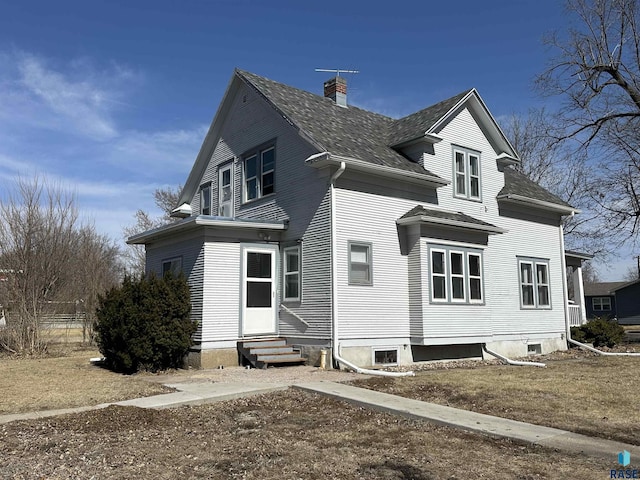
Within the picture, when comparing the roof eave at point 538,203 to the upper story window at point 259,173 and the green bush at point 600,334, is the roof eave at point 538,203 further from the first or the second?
the upper story window at point 259,173

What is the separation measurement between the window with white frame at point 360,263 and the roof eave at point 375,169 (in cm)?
188

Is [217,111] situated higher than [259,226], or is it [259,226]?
[217,111]

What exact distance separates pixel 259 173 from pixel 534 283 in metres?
9.90

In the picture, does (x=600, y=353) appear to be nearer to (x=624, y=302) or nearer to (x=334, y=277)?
(x=334, y=277)

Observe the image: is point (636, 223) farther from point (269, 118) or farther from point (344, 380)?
point (344, 380)

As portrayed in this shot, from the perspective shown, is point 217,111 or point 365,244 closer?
point 365,244

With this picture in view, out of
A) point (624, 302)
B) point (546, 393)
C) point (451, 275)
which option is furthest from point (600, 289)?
point (546, 393)

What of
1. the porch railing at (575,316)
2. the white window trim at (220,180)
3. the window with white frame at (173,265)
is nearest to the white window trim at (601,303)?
the porch railing at (575,316)

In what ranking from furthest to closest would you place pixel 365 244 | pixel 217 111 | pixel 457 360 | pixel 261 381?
pixel 217 111 → pixel 457 360 → pixel 365 244 → pixel 261 381

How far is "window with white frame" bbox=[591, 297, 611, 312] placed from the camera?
189ft

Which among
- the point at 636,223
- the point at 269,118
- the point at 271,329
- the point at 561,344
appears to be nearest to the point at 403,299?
the point at 271,329

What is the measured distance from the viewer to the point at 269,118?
15.9m

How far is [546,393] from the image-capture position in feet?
31.4

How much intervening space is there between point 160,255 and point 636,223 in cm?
2121
